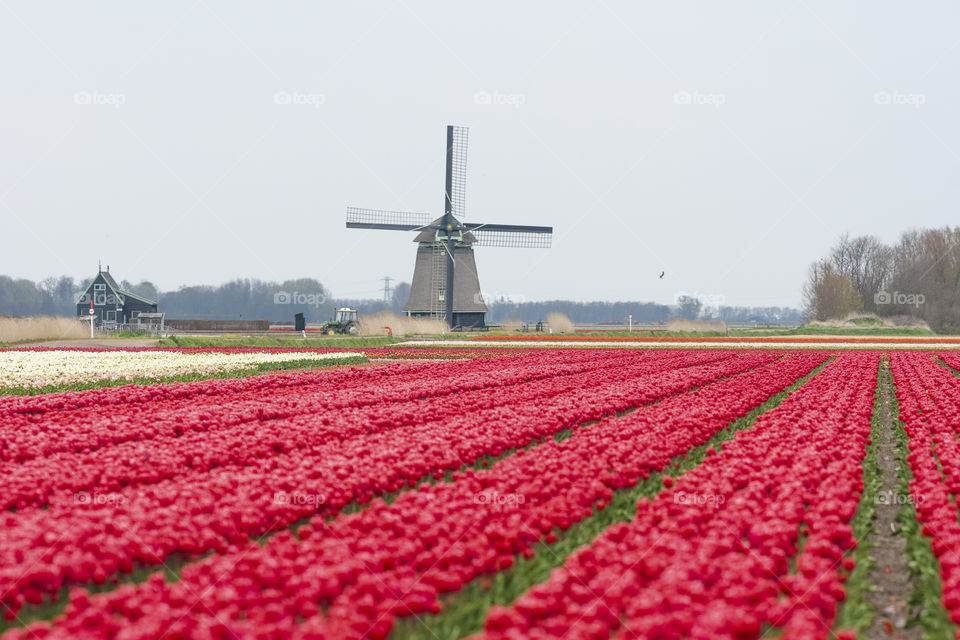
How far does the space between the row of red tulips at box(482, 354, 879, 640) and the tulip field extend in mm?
19

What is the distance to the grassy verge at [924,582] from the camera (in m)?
4.43

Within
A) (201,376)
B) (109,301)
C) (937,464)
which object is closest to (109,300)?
(109,301)

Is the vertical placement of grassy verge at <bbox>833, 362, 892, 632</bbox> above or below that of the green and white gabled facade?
below

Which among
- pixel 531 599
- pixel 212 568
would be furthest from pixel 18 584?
pixel 531 599

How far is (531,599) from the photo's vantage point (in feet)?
13.2

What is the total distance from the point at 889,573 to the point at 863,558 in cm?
22

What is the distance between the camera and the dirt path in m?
4.63

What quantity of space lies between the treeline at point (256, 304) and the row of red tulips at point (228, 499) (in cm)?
8785

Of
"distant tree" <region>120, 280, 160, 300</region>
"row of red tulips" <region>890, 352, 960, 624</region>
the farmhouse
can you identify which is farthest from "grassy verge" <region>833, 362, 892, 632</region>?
"distant tree" <region>120, 280, 160, 300</region>

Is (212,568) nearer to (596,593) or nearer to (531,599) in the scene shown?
(531,599)

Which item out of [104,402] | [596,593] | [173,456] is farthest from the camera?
[104,402]

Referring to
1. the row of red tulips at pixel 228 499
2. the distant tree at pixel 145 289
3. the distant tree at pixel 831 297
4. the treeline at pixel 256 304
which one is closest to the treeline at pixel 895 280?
the distant tree at pixel 831 297

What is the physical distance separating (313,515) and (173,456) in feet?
7.74

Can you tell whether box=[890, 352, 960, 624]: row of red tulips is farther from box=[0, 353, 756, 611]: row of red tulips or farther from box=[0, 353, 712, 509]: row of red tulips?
box=[0, 353, 712, 509]: row of red tulips
